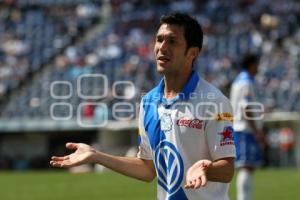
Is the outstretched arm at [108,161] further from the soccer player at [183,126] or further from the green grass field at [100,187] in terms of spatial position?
the green grass field at [100,187]

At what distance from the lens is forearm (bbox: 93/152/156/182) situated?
488cm

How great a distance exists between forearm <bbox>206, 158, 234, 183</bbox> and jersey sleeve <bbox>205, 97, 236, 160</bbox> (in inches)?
1.8

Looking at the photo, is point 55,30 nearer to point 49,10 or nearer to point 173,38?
point 49,10

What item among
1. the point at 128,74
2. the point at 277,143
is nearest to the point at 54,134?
the point at 128,74

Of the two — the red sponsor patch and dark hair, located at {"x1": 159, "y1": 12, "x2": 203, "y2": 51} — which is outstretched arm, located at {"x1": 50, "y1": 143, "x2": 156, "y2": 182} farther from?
dark hair, located at {"x1": 159, "y1": 12, "x2": 203, "y2": 51}

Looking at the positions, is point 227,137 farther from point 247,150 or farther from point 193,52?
point 247,150

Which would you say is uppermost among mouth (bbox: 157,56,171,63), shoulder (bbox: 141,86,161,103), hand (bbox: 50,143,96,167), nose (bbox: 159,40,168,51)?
nose (bbox: 159,40,168,51)

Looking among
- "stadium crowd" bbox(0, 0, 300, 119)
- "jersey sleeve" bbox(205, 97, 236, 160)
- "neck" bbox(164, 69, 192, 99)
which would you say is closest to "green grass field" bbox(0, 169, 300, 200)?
"stadium crowd" bbox(0, 0, 300, 119)

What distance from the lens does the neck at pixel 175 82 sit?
4.73 meters

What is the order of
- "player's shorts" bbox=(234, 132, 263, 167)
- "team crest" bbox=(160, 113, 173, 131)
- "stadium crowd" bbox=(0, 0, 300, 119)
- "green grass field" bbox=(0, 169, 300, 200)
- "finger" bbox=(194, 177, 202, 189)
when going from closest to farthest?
"finger" bbox=(194, 177, 202, 189) → "team crest" bbox=(160, 113, 173, 131) → "player's shorts" bbox=(234, 132, 263, 167) → "green grass field" bbox=(0, 169, 300, 200) → "stadium crowd" bbox=(0, 0, 300, 119)

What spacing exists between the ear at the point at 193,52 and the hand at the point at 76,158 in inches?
30.0

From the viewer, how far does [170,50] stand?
4.60m

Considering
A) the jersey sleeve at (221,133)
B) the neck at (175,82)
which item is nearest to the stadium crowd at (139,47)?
the neck at (175,82)

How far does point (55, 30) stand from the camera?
3250cm
